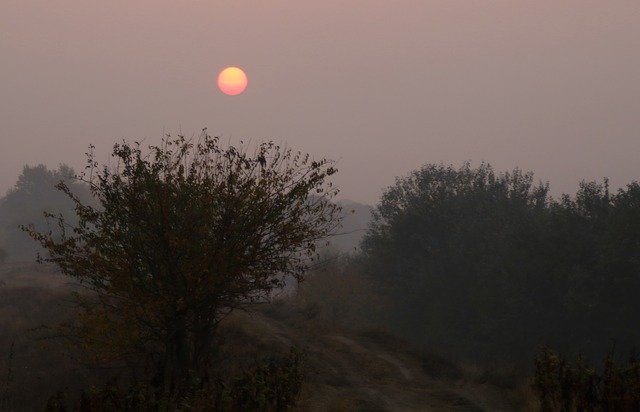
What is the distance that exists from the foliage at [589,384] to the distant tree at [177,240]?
277 inches

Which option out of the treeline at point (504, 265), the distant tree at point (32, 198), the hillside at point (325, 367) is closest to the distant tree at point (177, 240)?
the hillside at point (325, 367)

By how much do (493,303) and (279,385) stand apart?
3634 centimetres

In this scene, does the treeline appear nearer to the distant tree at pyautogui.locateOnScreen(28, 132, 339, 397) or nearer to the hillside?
the hillside

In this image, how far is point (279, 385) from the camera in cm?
1475

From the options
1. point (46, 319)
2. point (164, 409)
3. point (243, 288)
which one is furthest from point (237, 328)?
point (164, 409)

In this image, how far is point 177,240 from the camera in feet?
56.8

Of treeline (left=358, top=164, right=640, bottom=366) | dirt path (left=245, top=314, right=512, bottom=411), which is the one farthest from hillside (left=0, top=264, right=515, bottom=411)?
treeline (left=358, top=164, right=640, bottom=366)

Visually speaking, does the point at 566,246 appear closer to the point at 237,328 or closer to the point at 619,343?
the point at 619,343

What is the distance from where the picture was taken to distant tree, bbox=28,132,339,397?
17.8 meters

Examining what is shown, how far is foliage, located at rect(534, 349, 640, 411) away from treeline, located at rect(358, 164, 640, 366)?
77.7 ft

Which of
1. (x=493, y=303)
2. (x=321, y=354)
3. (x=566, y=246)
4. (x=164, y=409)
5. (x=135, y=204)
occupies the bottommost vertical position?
(x=164, y=409)

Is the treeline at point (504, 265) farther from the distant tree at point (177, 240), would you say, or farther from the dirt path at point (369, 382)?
the distant tree at point (177, 240)

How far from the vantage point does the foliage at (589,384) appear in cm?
1255

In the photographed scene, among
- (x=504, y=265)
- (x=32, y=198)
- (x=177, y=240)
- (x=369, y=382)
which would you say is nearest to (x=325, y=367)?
(x=369, y=382)
